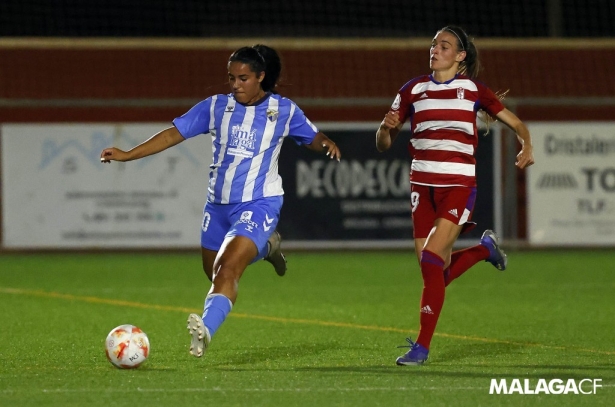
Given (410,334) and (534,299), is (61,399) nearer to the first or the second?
(410,334)

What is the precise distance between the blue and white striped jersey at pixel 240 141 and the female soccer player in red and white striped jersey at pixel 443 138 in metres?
0.67

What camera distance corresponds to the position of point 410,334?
819cm

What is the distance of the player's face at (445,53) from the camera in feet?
22.5

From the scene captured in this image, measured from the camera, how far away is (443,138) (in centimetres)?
686

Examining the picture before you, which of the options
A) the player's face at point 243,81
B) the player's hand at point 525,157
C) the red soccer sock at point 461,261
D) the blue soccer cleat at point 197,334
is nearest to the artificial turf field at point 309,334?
the blue soccer cleat at point 197,334

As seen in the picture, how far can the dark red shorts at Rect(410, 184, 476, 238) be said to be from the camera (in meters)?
6.83

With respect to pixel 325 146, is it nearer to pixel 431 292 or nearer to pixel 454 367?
pixel 431 292

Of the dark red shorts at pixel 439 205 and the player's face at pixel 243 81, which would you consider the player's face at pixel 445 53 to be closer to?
the dark red shorts at pixel 439 205

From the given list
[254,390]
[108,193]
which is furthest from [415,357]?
[108,193]

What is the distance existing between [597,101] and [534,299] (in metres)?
6.41

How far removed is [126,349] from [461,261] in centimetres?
252

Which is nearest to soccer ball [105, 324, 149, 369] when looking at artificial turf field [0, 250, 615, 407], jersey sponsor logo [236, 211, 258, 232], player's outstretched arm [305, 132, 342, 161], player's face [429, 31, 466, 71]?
artificial turf field [0, 250, 615, 407]

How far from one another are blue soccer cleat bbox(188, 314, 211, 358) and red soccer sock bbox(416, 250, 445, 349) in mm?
1328

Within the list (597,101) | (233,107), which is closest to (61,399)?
(233,107)
